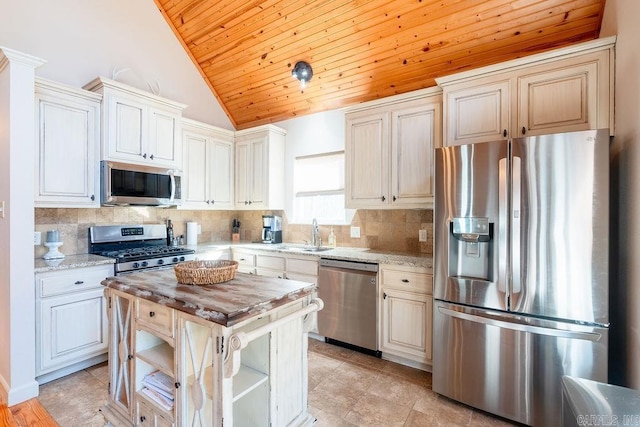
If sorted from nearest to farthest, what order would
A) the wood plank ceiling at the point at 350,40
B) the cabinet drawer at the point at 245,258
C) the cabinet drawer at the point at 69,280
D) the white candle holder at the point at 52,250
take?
the cabinet drawer at the point at 69,280, the wood plank ceiling at the point at 350,40, the white candle holder at the point at 52,250, the cabinet drawer at the point at 245,258

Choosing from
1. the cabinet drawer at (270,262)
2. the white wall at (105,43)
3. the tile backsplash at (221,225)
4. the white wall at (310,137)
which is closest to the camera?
the white wall at (105,43)

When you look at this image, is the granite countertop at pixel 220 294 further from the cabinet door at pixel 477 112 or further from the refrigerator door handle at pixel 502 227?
the cabinet door at pixel 477 112

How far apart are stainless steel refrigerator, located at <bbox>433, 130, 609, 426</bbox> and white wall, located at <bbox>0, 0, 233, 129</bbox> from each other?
3445mm

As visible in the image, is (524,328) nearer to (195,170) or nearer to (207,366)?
(207,366)

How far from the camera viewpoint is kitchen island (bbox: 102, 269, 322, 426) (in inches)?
47.4

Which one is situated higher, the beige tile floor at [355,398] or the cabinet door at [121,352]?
the cabinet door at [121,352]

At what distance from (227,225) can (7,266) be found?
8.42ft

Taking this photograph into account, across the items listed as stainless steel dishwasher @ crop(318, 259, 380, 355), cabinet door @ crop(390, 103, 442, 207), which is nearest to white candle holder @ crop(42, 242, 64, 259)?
stainless steel dishwasher @ crop(318, 259, 380, 355)

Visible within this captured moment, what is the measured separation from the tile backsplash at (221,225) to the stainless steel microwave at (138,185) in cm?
44

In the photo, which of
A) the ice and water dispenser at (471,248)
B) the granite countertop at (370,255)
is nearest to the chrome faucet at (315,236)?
the granite countertop at (370,255)

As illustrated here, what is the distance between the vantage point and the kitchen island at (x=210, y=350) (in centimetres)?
120

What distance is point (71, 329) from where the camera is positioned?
2.40 metres

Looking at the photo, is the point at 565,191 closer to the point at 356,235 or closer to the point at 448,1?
the point at 448,1

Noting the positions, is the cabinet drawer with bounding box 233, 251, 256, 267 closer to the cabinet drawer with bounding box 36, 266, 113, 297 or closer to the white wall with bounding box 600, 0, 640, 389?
the cabinet drawer with bounding box 36, 266, 113, 297
